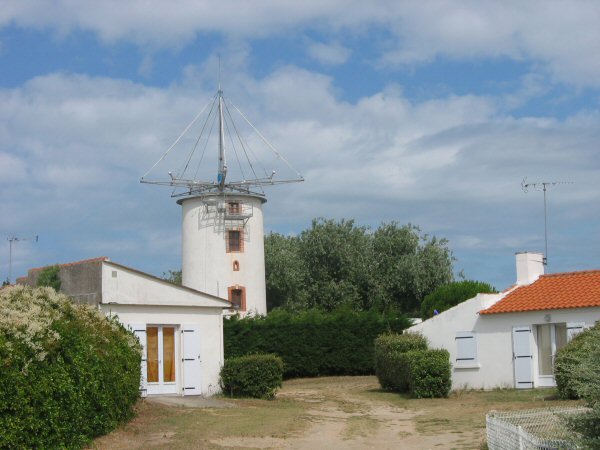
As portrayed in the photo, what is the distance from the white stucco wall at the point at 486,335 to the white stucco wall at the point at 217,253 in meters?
12.0

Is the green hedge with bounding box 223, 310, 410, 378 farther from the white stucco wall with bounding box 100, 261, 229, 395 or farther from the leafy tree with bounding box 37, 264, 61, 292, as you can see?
the leafy tree with bounding box 37, 264, 61, 292

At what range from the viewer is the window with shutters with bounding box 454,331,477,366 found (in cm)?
2756

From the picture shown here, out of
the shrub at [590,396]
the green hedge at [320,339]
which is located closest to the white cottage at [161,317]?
the green hedge at [320,339]

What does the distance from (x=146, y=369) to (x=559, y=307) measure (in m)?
11.9

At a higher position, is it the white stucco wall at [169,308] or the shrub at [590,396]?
the white stucco wall at [169,308]

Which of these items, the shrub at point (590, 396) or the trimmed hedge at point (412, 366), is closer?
the shrub at point (590, 396)

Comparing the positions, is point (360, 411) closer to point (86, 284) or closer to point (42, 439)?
point (86, 284)

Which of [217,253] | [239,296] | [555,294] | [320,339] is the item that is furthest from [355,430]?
[217,253]

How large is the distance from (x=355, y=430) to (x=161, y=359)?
7.99m

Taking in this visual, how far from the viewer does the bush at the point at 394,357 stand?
26359mm

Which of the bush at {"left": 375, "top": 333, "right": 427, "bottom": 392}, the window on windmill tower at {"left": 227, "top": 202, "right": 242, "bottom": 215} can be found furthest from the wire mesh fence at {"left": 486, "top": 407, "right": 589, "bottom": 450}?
the window on windmill tower at {"left": 227, "top": 202, "right": 242, "bottom": 215}

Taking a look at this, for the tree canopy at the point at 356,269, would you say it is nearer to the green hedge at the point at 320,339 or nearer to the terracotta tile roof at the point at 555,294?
the green hedge at the point at 320,339

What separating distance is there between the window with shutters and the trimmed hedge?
110 centimetres

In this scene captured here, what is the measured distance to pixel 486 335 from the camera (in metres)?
27.3
